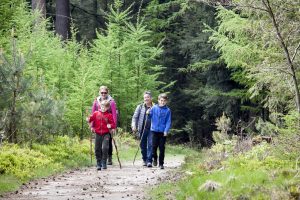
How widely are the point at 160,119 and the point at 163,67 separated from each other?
11817 millimetres

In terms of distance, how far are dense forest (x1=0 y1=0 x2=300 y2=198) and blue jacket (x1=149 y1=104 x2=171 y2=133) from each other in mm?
1290

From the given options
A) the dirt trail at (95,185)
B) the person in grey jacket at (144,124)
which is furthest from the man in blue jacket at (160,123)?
the dirt trail at (95,185)

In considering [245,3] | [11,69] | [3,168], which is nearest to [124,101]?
[11,69]

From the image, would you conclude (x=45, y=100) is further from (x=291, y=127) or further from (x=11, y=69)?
(x=291, y=127)

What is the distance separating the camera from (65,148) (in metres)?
15.8

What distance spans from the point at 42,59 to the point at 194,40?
930 cm

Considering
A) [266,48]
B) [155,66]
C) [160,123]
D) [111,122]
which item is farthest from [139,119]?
[155,66]

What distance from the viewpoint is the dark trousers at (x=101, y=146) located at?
1412 cm

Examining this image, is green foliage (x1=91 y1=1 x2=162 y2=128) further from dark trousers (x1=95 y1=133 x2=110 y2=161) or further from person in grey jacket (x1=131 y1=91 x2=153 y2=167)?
dark trousers (x1=95 y1=133 x2=110 y2=161)

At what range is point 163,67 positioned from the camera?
26281 mm

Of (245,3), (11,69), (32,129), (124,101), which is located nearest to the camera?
(245,3)

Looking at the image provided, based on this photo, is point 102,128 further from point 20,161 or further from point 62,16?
point 62,16

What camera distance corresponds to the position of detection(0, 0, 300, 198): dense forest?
1082 cm

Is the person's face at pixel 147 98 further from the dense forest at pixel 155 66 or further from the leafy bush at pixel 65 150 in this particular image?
the leafy bush at pixel 65 150
